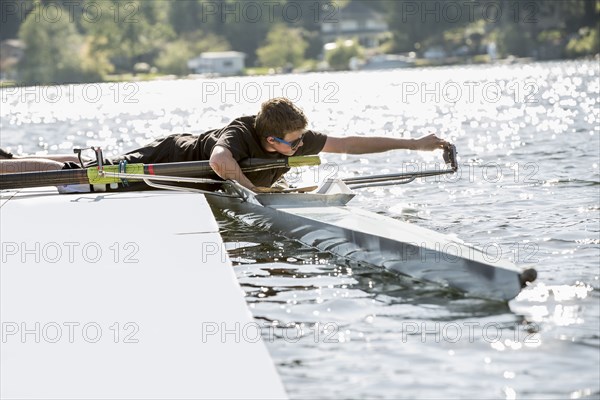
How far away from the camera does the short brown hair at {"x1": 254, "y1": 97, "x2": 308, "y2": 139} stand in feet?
27.9

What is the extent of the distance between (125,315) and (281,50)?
139m

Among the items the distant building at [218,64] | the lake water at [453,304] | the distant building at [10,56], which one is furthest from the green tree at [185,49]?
the lake water at [453,304]

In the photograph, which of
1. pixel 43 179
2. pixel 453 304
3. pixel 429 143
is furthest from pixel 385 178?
pixel 453 304

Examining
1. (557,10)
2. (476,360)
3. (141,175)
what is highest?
(557,10)

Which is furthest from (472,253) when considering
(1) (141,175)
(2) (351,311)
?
(1) (141,175)

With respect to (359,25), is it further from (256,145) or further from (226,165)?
(226,165)

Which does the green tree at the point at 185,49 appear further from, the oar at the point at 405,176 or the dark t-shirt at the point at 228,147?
the oar at the point at 405,176

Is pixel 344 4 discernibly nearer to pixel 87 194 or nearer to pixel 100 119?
pixel 100 119

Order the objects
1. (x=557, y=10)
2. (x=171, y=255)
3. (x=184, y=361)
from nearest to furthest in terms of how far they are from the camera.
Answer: (x=184, y=361)
(x=171, y=255)
(x=557, y=10)

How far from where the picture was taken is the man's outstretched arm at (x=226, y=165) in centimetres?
880

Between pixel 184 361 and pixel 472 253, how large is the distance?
94.0 inches

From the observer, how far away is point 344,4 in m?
178

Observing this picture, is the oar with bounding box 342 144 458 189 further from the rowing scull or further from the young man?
the rowing scull

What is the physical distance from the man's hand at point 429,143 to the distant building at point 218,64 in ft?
439
